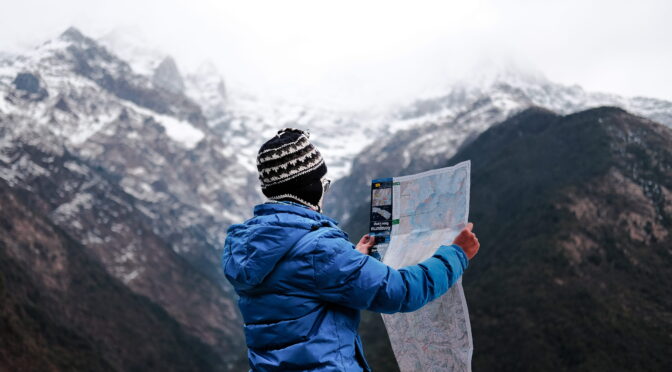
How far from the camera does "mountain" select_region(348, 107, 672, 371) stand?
11644cm

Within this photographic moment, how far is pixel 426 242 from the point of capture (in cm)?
521

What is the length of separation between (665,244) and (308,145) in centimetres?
15792

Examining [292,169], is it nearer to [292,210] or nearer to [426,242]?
[292,210]

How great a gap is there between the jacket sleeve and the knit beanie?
1.99 ft

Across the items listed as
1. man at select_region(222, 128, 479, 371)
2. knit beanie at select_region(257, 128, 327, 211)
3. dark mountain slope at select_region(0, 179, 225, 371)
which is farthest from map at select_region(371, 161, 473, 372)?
dark mountain slope at select_region(0, 179, 225, 371)

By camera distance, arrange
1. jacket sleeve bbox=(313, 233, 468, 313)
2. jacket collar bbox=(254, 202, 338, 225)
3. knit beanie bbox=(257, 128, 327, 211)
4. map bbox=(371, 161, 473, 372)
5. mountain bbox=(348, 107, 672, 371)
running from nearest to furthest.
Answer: jacket sleeve bbox=(313, 233, 468, 313) < jacket collar bbox=(254, 202, 338, 225) < knit beanie bbox=(257, 128, 327, 211) < map bbox=(371, 161, 473, 372) < mountain bbox=(348, 107, 672, 371)

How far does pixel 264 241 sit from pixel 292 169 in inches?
28.5

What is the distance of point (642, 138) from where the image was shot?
174875 mm

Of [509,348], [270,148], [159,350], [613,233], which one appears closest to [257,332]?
[270,148]

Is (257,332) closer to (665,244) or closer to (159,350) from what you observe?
(665,244)

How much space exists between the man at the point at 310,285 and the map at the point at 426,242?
19.2 inches

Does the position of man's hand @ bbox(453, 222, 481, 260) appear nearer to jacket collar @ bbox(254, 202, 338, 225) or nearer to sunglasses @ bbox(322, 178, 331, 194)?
jacket collar @ bbox(254, 202, 338, 225)

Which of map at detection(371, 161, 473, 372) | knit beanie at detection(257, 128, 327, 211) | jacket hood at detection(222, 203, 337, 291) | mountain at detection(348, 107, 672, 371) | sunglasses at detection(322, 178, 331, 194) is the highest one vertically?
knit beanie at detection(257, 128, 327, 211)

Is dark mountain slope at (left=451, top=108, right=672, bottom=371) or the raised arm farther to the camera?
dark mountain slope at (left=451, top=108, right=672, bottom=371)
